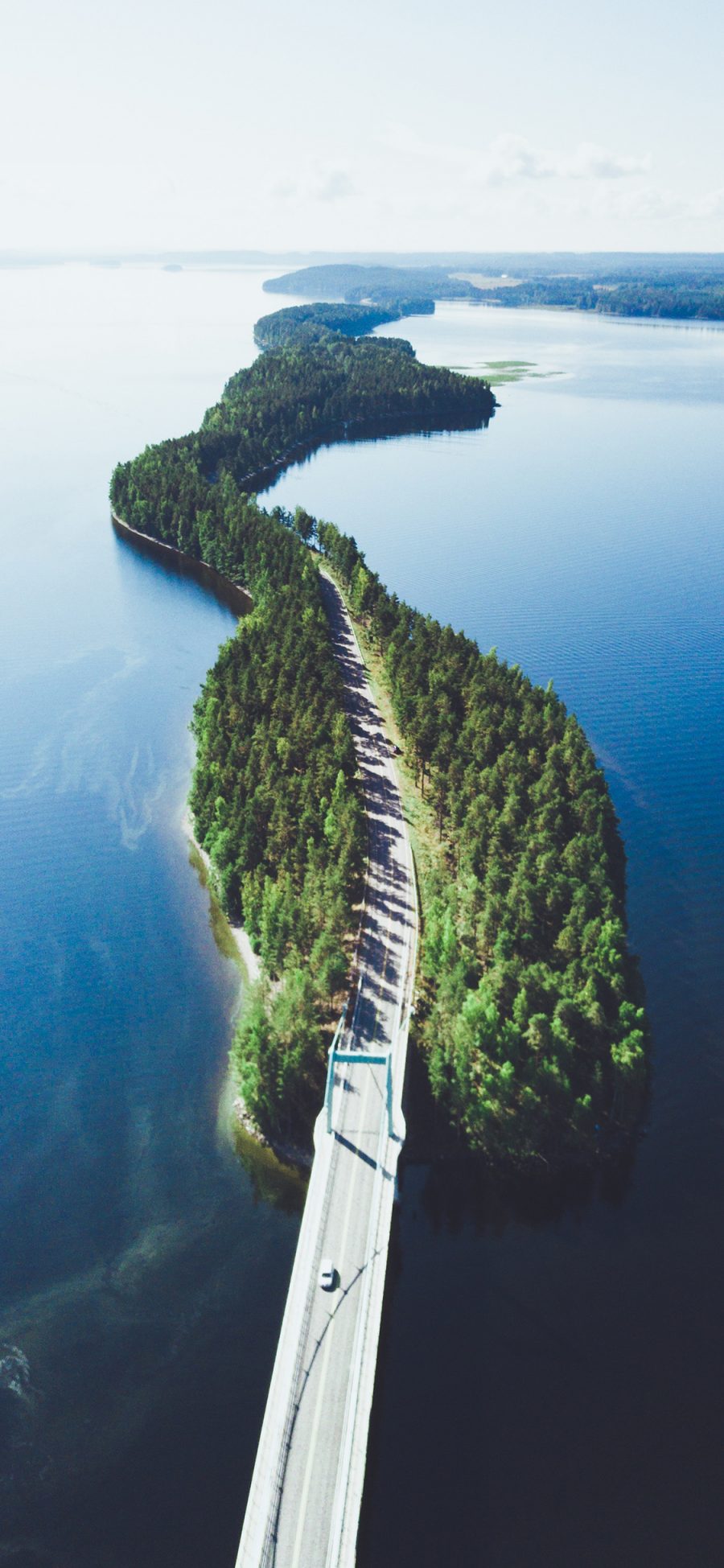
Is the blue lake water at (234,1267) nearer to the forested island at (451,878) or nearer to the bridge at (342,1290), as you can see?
the bridge at (342,1290)

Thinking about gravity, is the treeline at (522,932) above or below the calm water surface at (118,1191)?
above

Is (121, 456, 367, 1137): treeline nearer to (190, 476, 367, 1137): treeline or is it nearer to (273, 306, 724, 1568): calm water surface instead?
(190, 476, 367, 1137): treeline

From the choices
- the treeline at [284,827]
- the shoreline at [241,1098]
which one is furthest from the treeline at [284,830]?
the shoreline at [241,1098]

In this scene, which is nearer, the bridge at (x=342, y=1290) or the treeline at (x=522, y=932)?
the bridge at (x=342, y=1290)

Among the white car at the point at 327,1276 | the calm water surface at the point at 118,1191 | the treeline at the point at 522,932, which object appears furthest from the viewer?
the treeline at the point at 522,932

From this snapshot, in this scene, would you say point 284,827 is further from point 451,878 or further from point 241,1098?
point 241,1098

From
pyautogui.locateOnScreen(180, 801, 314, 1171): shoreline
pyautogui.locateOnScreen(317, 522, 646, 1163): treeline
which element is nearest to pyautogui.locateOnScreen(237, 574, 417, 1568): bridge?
pyautogui.locateOnScreen(317, 522, 646, 1163): treeline

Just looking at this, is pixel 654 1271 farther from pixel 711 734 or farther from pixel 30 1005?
pixel 711 734

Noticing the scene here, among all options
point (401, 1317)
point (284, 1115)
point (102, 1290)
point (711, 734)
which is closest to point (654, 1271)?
point (401, 1317)
